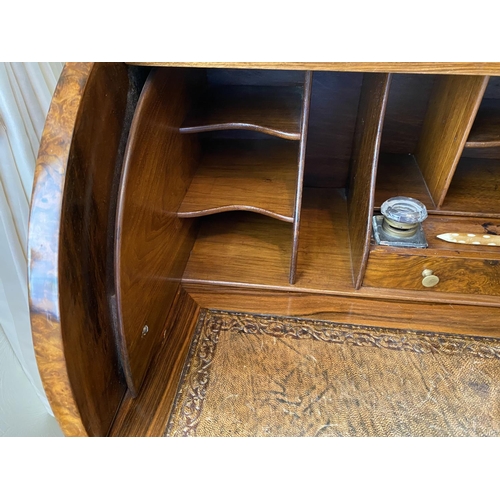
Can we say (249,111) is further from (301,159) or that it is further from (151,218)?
(151,218)

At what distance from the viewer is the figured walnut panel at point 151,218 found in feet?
2.03

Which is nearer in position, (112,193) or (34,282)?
(34,282)

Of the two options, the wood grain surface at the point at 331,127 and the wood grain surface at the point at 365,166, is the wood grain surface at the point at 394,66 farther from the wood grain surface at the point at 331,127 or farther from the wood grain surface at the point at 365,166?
the wood grain surface at the point at 331,127

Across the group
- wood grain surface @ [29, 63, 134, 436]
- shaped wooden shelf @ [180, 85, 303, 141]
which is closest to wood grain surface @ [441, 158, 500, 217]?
shaped wooden shelf @ [180, 85, 303, 141]

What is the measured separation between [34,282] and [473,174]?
0.95m

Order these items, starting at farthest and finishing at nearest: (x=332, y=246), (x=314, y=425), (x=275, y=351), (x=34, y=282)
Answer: (x=332, y=246), (x=275, y=351), (x=314, y=425), (x=34, y=282)

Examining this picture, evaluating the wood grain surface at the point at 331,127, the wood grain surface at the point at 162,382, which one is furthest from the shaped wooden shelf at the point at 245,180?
the wood grain surface at the point at 162,382

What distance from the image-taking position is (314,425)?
69 centimetres

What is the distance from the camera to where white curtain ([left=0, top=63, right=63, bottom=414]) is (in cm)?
82

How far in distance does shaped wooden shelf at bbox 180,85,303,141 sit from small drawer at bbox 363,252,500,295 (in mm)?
315
